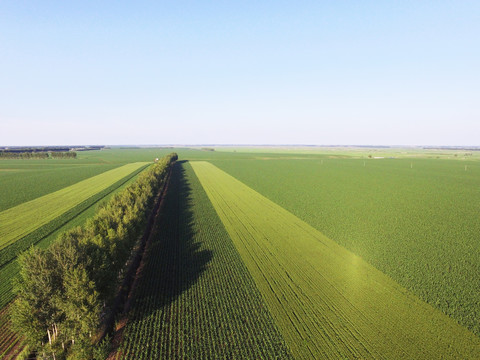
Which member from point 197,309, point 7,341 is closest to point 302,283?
point 197,309

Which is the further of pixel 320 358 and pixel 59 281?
pixel 59 281

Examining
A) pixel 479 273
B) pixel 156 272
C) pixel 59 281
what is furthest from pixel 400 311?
pixel 59 281

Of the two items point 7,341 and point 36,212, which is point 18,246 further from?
point 7,341

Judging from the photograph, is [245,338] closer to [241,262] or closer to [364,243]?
[241,262]

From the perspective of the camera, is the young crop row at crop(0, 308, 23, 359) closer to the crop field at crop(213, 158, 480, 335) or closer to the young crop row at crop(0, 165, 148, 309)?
the young crop row at crop(0, 165, 148, 309)

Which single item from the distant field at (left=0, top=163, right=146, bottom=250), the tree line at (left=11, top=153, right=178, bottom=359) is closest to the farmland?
the distant field at (left=0, top=163, right=146, bottom=250)

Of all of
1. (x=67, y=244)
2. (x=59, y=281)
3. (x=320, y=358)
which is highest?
(x=67, y=244)
